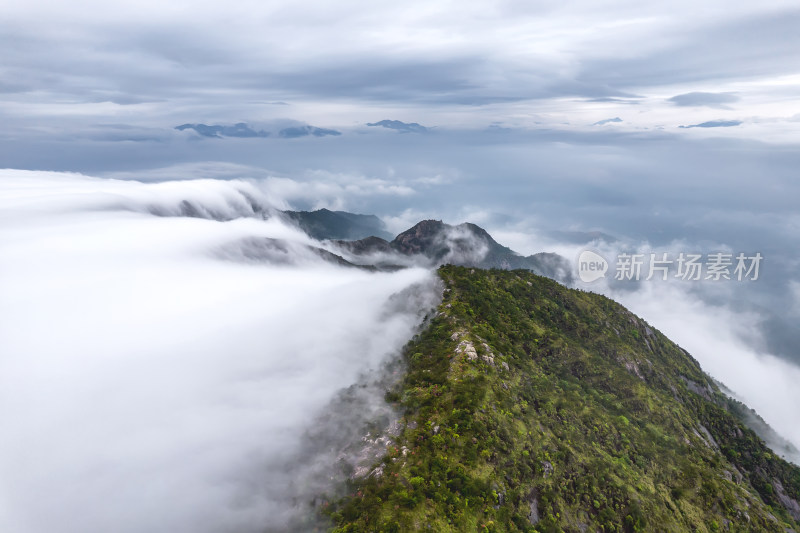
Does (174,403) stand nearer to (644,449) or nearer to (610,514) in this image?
Answer: (610,514)

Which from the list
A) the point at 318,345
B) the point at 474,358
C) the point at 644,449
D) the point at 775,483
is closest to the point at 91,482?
the point at 318,345

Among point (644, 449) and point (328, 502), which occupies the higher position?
point (328, 502)

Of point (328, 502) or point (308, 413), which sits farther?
point (308, 413)

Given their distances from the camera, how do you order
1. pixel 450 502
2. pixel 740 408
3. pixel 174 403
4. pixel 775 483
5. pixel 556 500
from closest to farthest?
pixel 450 502, pixel 556 500, pixel 174 403, pixel 775 483, pixel 740 408

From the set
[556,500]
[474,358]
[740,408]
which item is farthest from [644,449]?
[740,408]

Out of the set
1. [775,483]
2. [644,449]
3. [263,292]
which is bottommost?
[775,483]

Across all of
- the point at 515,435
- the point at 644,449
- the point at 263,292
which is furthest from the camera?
the point at 263,292

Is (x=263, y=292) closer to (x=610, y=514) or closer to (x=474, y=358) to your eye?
(x=474, y=358)
